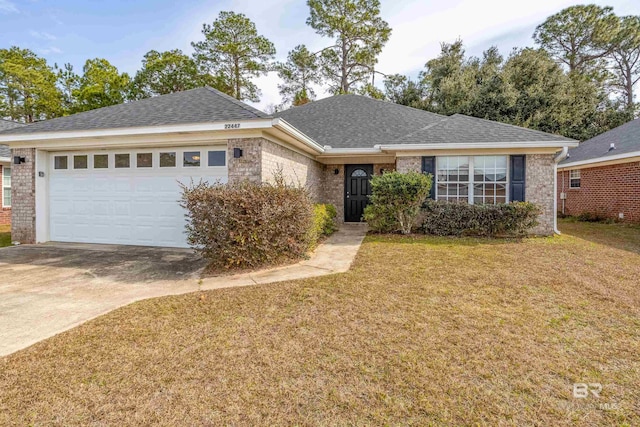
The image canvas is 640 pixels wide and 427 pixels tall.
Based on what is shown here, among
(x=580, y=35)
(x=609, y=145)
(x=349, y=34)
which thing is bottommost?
(x=609, y=145)

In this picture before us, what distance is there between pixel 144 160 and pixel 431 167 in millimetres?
7978

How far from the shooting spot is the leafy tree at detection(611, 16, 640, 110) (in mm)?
24344

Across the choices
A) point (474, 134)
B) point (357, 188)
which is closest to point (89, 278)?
point (357, 188)

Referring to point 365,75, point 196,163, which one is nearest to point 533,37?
point 365,75

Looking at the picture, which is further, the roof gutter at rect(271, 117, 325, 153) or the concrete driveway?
the roof gutter at rect(271, 117, 325, 153)

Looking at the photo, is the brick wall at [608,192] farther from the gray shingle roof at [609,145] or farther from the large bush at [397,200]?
the large bush at [397,200]

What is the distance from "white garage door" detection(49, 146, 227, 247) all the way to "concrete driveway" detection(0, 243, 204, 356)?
0.56 meters

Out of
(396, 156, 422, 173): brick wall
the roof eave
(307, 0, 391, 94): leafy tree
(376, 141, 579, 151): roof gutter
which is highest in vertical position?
(307, 0, 391, 94): leafy tree

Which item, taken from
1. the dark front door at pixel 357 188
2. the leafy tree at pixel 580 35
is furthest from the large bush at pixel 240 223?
the leafy tree at pixel 580 35

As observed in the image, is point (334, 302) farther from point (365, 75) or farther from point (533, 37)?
point (533, 37)

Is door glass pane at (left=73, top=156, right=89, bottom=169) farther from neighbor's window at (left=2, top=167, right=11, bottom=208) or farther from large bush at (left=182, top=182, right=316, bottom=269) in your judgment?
neighbor's window at (left=2, top=167, right=11, bottom=208)

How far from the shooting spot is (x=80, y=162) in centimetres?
848

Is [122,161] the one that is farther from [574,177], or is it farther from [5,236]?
[574,177]

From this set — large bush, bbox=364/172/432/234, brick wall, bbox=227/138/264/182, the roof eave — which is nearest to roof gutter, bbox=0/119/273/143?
the roof eave
